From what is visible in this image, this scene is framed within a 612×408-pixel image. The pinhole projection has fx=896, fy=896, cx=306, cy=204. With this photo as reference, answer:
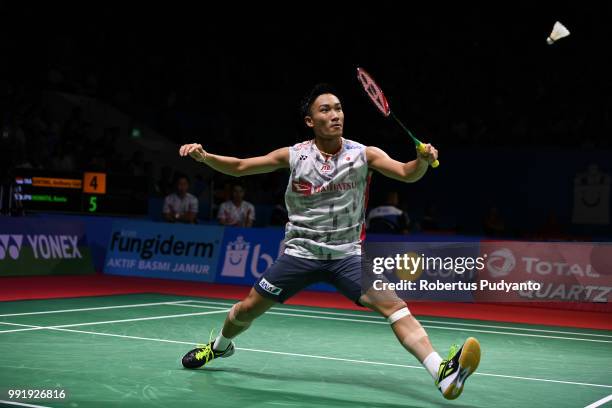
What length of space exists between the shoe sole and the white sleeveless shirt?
41.4 inches

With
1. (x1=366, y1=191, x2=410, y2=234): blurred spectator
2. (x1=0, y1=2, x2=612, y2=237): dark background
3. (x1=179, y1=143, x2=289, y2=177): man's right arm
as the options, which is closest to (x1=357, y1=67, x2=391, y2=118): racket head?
(x1=179, y1=143, x2=289, y2=177): man's right arm

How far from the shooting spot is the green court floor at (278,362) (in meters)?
5.76

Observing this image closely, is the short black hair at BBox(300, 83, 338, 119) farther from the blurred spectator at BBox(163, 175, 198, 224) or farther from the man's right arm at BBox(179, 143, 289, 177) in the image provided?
the blurred spectator at BBox(163, 175, 198, 224)

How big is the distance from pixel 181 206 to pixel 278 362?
28.9 ft

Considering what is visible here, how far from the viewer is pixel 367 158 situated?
5.93 meters

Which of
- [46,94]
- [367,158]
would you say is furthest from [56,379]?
[46,94]

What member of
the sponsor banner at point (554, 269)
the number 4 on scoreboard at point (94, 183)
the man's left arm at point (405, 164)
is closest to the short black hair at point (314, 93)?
the man's left arm at point (405, 164)

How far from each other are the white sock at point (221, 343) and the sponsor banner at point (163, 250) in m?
8.11

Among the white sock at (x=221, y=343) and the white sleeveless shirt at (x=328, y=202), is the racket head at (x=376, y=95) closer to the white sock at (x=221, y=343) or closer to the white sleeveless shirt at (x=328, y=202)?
the white sleeveless shirt at (x=328, y=202)

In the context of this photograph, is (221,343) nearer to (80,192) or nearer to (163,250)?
(163,250)

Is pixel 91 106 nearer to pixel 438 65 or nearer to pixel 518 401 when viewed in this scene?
pixel 438 65

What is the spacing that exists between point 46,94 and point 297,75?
7.32m

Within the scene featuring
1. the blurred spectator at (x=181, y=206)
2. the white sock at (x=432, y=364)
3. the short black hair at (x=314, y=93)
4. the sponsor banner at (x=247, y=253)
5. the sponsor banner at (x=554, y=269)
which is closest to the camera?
the white sock at (x=432, y=364)

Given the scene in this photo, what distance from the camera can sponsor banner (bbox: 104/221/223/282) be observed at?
14.8 metres
